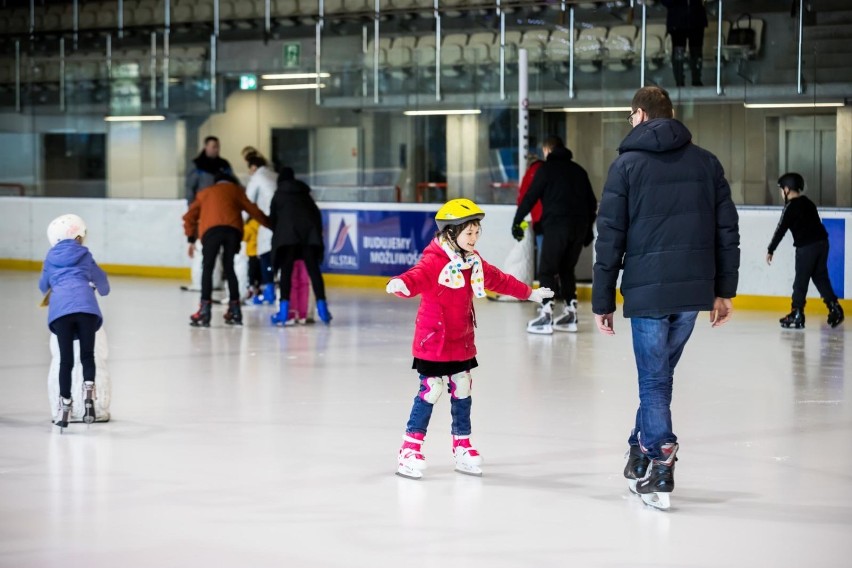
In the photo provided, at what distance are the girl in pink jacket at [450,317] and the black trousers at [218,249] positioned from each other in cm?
615

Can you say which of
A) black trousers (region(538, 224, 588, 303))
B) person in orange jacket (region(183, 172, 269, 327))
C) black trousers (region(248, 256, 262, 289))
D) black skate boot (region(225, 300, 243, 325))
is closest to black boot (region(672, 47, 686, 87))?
black trousers (region(538, 224, 588, 303))

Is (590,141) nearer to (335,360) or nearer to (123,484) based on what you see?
(335,360)

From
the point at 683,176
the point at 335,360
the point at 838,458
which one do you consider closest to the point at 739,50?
the point at 335,360

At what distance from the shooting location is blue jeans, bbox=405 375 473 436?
589 cm

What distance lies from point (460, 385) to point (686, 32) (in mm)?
10086

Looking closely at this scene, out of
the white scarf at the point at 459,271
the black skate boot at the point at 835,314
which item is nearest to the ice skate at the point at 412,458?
the white scarf at the point at 459,271

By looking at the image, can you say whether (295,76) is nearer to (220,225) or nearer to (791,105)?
(791,105)

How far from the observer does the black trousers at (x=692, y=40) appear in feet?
49.3

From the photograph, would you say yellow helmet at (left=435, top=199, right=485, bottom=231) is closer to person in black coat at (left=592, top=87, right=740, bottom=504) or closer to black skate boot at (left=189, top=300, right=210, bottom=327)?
person in black coat at (left=592, top=87, right=740, bottom=504)

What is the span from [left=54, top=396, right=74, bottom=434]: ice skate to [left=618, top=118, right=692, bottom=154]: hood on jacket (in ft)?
10.7

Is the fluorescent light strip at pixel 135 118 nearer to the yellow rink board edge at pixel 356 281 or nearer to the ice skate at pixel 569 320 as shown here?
the yellow rink board edge at pixel 356 281

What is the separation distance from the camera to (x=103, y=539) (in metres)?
4.81

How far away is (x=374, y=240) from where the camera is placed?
A: 1669cm

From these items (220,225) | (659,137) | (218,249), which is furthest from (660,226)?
(218,249)
